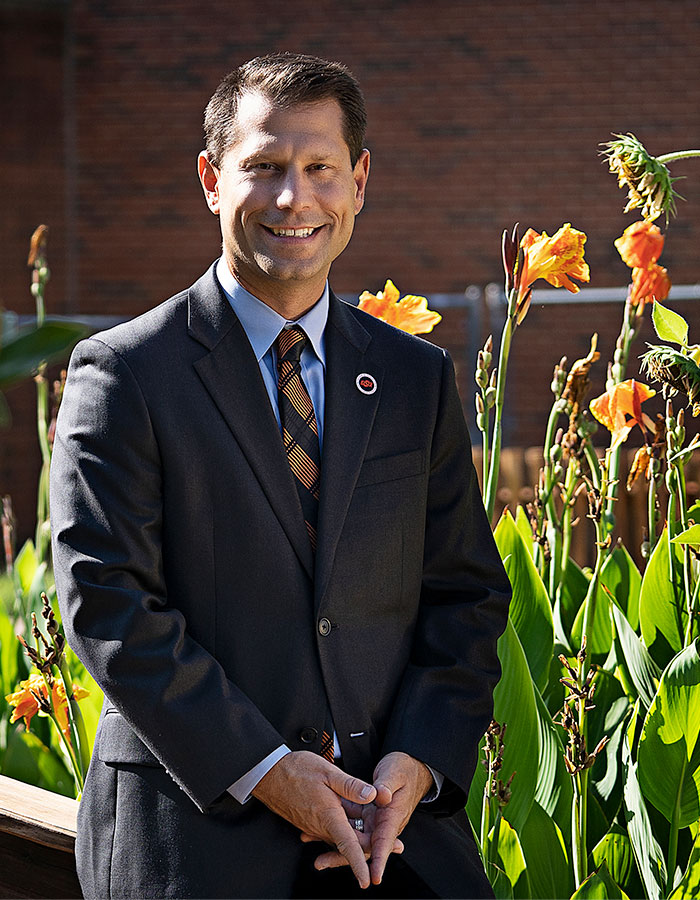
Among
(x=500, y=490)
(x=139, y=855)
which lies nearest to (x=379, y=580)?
(x=139, y=855)

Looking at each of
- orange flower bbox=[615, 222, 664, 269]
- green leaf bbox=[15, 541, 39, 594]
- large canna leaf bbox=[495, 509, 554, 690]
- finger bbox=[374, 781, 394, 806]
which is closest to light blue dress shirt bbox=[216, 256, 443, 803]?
finger bbox=[374, 781, 394, 806]

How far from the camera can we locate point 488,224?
795 centimetres

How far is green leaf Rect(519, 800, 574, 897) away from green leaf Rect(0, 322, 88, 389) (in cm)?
148

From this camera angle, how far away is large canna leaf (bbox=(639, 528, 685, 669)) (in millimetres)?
1951

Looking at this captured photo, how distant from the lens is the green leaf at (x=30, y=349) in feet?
1.67

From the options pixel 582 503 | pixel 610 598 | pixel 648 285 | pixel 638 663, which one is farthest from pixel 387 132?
pixel 638 663

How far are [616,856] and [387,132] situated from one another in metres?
6.75

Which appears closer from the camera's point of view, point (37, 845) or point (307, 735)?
point (307, 735)

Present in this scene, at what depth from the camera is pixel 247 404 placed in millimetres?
1494

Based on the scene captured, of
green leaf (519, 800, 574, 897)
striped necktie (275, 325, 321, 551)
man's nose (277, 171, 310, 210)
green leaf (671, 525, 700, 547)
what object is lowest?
green leaf (519, 800, 574, 897)

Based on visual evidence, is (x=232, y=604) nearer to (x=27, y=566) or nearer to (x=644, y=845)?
(x=644, y=845)

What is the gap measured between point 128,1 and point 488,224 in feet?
9.66

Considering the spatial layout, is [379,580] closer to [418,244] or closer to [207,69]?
[418,244]

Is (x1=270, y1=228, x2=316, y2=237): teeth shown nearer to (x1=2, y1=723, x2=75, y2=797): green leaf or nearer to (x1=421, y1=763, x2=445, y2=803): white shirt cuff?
(x1=421, y1=763, x2=445, y2=803): white shirt cuff
